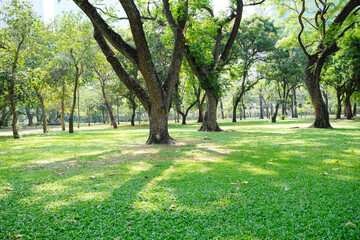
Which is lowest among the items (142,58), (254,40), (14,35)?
(142,58)

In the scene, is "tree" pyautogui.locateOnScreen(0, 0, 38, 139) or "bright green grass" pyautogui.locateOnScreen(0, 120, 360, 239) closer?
"bright green grass" pyautogui.locateOnScreen(0, 120, 360, 239)

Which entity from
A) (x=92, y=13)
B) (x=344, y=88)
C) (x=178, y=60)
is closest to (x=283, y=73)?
(x=344, y=88)

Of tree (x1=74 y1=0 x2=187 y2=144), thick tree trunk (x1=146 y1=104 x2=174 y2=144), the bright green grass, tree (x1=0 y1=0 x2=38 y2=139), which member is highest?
tree (x1=0 y1=0 x2=38 y2=139)

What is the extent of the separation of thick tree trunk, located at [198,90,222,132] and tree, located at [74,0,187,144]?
15.8 ft

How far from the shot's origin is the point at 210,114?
13.3 meters

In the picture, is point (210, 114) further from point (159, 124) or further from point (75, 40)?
point (75, 40)

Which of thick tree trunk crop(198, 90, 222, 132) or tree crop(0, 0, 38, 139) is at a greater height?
tree crop(0, 0, 38, 139)

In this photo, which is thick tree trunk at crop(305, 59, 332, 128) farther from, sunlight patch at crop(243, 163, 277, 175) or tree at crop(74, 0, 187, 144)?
sunlight patch at crop(243, 163, 277, 175)

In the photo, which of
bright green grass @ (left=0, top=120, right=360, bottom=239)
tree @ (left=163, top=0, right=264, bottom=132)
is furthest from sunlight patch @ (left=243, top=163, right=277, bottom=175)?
tree @ (left=163, top=0, right=264, bottom=132)

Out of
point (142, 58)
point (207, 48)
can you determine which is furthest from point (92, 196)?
point (207, 48)

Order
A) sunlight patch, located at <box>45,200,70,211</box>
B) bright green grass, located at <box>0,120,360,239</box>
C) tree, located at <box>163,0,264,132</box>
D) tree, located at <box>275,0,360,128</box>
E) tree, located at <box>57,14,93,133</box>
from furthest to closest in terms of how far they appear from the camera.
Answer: tree, located at <box>57,14,93,133</box> < tree, located at <box>275,0,360,128</box> < tree, located at <box>163,0,264,132</box> < sunlight patch, located at <box>45,200,70,211</box> < bright green grass, located at <box>0,120,360,239</box>

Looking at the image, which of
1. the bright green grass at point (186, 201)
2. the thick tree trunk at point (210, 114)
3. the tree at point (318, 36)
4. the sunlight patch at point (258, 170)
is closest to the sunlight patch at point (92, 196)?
the bright green grass at point (186, 201)

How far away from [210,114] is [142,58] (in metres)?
6.96

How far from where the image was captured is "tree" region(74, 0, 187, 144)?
22.6ft
